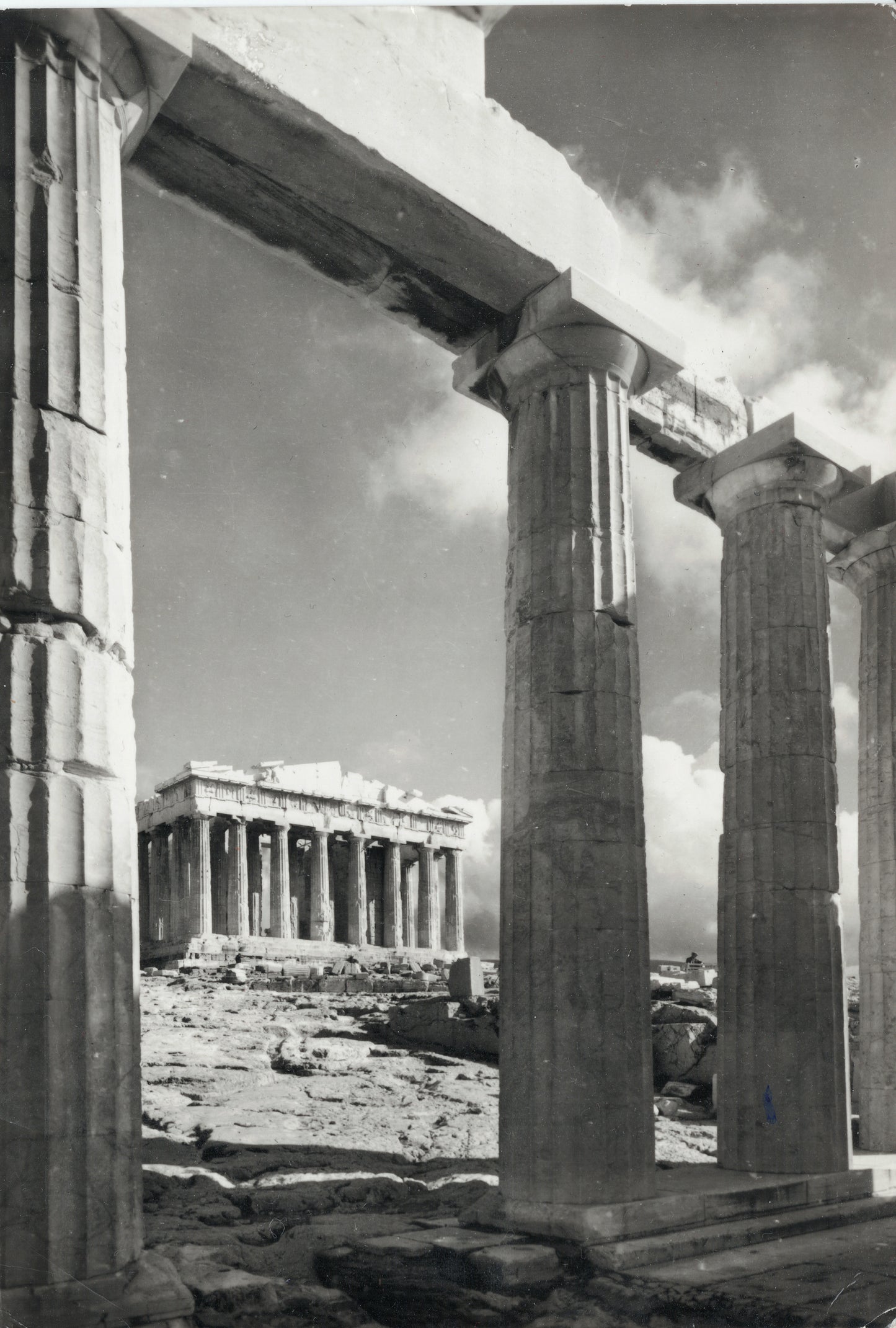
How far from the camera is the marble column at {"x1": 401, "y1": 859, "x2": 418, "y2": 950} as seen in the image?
55.5 m

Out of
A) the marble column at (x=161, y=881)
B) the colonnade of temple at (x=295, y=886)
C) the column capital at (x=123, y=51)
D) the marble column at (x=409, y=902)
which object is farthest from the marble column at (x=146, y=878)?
the column capital at (x=123, y=51)

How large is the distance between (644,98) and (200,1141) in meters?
10.7

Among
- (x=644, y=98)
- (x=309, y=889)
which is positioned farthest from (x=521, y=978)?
(x=309, y=889)

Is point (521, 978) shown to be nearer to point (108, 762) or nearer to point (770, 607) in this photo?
point (108, 762)

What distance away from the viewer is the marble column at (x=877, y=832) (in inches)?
575

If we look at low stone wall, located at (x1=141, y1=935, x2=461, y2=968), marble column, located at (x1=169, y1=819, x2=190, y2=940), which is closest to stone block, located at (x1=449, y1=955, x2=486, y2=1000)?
low stone wall, located at (x1=141, y1=935, x2=461, y2=968)

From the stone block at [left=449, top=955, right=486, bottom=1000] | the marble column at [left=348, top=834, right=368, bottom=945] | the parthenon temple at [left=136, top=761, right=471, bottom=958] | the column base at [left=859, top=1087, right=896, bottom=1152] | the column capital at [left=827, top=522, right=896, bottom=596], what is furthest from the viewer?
the marble column at [left=348, top=834, right=368, bottom=945]

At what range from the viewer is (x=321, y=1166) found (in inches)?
466

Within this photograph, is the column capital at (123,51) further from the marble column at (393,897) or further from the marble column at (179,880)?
the marble column at (393,897)

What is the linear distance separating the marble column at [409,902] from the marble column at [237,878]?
887cm

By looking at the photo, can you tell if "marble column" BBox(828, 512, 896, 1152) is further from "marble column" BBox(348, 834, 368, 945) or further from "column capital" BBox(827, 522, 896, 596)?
"marble column" BBox(348, 834, 368, 945)

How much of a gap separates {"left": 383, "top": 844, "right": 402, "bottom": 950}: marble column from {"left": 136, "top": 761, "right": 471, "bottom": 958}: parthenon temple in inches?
2.1

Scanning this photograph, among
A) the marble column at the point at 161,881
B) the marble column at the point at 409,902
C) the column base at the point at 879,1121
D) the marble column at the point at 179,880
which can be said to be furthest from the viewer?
the marble column at the point at 409,902

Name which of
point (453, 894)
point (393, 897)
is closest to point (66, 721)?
point (393, 897)
